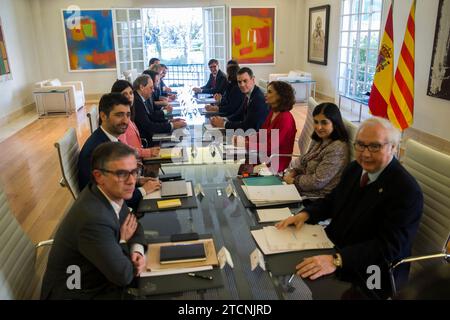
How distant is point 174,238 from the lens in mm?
1528

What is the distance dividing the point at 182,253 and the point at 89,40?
8892 millimetres

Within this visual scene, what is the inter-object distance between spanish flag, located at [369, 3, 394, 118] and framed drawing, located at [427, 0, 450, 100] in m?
0.81

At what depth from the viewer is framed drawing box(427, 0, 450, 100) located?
15.6ft

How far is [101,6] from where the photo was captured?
8.96 m

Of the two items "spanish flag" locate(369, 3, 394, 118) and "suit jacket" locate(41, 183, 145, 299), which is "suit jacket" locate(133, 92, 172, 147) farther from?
"spanish flag" locate(369, 3, 394, 118)

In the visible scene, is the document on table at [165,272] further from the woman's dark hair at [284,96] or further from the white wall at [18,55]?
the white wall at [18,55]

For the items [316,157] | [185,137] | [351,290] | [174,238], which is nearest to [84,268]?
[174,238]

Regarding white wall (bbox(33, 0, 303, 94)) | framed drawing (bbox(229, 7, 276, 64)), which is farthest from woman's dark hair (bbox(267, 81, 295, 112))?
white wall (bbox(33, 0, 303, 94))

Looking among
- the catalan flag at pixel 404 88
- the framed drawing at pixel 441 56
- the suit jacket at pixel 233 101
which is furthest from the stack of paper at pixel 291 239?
the framed drawing at pixel 441 56

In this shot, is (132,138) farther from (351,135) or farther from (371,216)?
(371,216)
